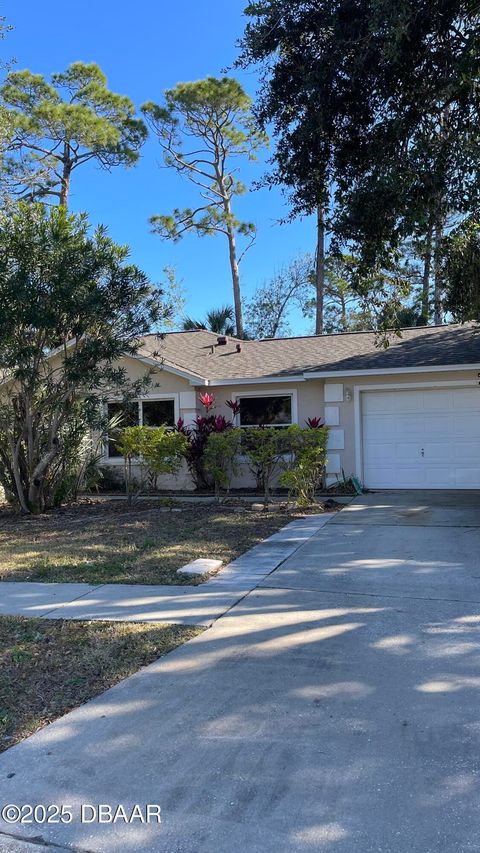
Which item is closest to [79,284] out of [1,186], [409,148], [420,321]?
[409,148]

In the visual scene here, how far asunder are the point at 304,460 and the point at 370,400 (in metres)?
3.34

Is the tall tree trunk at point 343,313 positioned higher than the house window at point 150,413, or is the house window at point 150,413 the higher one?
the tall tree trunk at point 343,313

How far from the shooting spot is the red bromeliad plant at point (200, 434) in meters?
13.8

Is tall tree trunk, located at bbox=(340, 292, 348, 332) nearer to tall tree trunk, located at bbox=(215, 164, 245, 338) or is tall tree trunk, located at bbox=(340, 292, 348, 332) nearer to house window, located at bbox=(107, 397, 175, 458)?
tall tree trunk, located at bbox=(215, 164, 245, 338)

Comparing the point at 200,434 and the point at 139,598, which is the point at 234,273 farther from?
the point at 139,598

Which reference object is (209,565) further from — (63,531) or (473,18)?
(473,18)

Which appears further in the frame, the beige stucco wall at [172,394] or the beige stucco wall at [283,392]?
the beige stucco wall at [172,394]

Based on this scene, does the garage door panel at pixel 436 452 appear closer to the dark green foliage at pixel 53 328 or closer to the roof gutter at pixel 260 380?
the roof gutter at pixel 260 380

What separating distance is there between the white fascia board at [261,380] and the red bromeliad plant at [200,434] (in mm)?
438

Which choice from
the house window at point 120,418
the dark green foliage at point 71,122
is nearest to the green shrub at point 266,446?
the house window at point 120,418

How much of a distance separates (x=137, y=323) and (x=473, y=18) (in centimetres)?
697

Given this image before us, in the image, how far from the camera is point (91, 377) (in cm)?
1081

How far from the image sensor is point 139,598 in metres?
5.81

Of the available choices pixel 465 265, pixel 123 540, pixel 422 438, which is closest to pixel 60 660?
pixel 123 540
